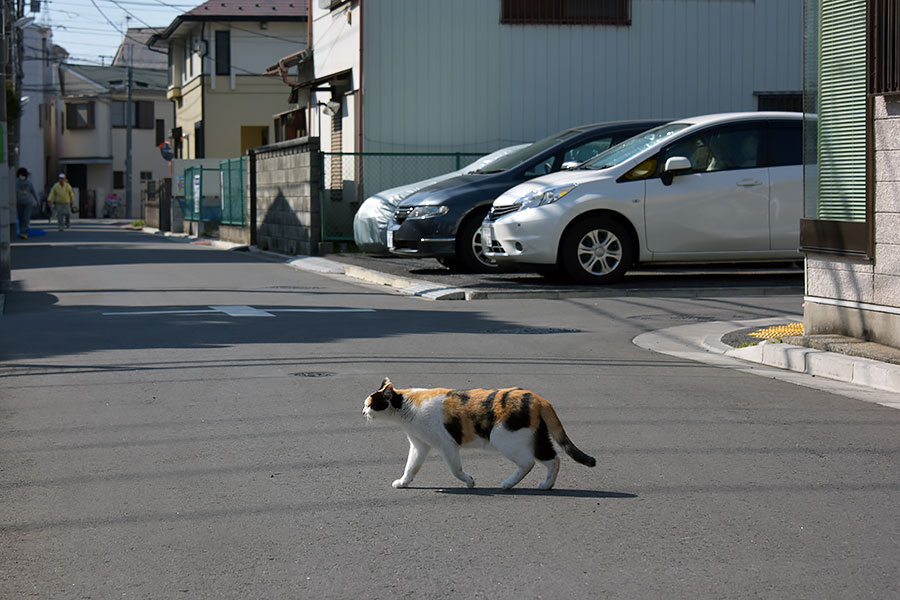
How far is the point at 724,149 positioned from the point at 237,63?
3218cm

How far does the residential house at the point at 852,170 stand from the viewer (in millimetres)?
8594

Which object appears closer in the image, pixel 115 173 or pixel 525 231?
pixel 525 231

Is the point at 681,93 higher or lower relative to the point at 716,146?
higher

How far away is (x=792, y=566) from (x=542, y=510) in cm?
108

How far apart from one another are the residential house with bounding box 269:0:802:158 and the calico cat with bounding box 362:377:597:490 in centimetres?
1890

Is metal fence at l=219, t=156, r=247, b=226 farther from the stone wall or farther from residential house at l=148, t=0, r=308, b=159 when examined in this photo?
the stone wall

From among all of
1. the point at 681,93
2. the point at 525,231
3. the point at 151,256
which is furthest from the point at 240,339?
the point at 681,93

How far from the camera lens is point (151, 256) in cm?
2341

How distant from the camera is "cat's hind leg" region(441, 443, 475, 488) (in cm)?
499

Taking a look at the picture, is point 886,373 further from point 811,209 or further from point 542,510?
point 542,510

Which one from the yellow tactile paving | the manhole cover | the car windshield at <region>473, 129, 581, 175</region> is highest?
the car windshield at <region>473, 129, 581, 175</region>

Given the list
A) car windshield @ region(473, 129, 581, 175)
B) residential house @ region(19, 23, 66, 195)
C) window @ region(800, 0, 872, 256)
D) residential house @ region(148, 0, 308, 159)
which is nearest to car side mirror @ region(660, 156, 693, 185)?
car windshield @ region(473, 129, 581, 175)

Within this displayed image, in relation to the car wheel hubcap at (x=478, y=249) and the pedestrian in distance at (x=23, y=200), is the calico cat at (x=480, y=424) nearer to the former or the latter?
the car wheel hubcap at (x=478, y=249)

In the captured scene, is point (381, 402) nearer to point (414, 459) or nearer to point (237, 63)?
point (414, 459)
